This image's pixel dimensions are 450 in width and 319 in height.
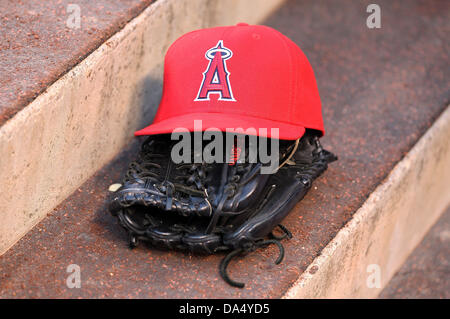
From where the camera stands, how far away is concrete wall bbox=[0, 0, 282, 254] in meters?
2.02

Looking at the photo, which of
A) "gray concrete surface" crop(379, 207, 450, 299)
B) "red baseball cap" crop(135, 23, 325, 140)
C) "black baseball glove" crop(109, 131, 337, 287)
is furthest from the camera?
"gray concrete surface" crop(379, 207, 450, 299)

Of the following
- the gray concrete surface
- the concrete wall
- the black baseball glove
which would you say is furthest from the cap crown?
the gray concrete surface

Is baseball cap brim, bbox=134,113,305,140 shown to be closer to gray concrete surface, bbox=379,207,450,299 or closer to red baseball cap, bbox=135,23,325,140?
red baseball cap, bbox=135,23,325,140

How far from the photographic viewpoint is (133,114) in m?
2.65

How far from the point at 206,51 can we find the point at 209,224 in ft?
2.06

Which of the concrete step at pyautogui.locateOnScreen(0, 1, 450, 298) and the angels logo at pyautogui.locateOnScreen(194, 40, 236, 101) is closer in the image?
the concrete step at pyautogui.locateOnScreen(0, 1, 450, 298)

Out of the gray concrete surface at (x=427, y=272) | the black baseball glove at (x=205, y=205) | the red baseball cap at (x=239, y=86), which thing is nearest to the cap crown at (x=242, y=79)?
the red baseball cap at (x=239, y=86)

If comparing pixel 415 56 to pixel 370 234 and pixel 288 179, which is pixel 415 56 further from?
pixel 288 179

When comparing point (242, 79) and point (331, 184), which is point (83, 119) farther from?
point (331, 184)

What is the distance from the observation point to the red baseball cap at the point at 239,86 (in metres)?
2.14

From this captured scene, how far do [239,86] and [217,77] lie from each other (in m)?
0.08

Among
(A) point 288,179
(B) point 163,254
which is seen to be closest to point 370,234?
(A) point 288,179

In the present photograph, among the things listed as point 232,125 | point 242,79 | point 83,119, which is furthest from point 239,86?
point 83,119

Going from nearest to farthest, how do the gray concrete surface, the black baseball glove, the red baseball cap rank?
the black baseball glove < the red baseball cap < the gray concrete surface
